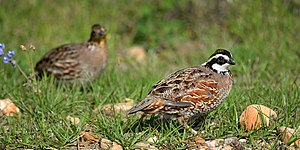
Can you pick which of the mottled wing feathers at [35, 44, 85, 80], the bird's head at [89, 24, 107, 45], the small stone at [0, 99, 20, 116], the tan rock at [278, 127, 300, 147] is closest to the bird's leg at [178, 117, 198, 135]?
the tan rock at [278, 127, 300, 147]

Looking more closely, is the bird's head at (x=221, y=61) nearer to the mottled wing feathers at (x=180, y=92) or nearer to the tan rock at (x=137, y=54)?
the mottled wing feathers at (x=180, y=92)

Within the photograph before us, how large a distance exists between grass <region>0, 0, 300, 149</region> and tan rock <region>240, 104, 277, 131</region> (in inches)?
3.1

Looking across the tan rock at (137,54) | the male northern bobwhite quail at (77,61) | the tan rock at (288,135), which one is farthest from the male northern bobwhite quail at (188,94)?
the tan rock at (137,54)

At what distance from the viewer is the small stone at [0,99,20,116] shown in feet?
21.5

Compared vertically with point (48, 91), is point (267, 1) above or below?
above

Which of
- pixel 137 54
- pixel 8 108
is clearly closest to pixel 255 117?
pixel 8 108

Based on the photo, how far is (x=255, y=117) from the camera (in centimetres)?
567

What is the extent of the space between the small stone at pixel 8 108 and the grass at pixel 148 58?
0.09 metres

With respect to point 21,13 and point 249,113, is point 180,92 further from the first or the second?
point 21,13

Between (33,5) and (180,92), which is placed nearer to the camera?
(180,92)

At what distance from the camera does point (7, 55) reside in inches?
263

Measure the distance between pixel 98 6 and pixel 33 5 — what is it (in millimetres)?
1244

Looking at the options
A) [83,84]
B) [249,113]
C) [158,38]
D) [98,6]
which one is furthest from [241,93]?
[98,6]

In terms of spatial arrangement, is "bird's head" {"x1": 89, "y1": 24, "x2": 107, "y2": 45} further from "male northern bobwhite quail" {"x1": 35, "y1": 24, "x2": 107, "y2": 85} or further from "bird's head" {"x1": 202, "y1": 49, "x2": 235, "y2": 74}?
"bird's head" {"x1": 202, "y1": 49, "x2": 235, "y2": 74}
